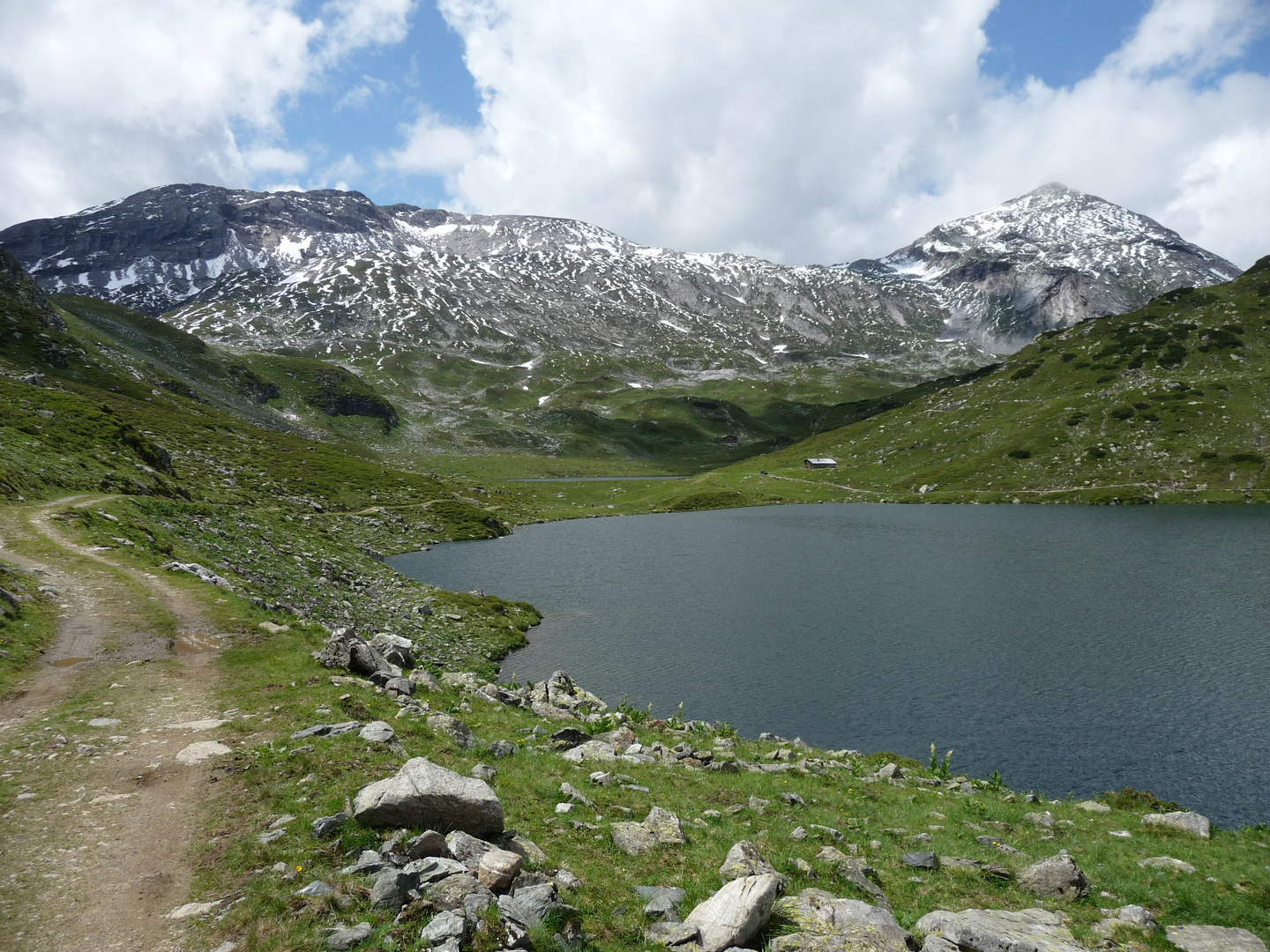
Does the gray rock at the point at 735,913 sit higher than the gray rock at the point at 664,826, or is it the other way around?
the gray rock at the point at 735,913

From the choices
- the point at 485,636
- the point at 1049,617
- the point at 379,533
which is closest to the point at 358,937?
the point at 485,636

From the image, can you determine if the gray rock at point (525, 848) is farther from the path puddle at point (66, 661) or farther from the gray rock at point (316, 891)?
the path puddle at point (66, 661)

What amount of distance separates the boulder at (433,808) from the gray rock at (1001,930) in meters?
9.56

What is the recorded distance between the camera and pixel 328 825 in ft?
43.9

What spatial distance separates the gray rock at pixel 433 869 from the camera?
1133 centimetres

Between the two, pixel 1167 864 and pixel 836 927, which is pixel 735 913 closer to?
pixel 836 927

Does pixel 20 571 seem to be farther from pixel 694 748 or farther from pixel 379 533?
pixel 379 533

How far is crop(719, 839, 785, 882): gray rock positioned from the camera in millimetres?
13969

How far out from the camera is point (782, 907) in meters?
12.4

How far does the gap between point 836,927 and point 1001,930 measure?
3.96 meters

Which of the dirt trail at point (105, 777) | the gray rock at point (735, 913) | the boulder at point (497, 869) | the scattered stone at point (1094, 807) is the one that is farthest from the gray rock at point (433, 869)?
the scattered stone at point (1094, 807)

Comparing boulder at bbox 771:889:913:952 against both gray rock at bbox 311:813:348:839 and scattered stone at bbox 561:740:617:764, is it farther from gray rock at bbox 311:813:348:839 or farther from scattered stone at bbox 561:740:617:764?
scattered stone at bbox 561:740:617:764

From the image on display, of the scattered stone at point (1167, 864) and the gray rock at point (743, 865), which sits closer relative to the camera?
the gray rock at point (743, 865)

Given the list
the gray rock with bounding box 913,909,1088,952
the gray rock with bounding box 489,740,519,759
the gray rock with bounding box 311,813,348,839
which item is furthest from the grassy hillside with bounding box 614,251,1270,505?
the gray rock with bounding box 311,813,348,839
